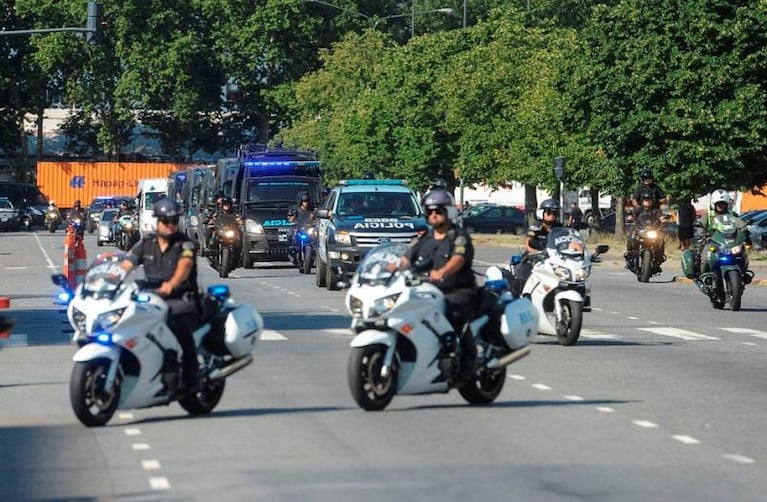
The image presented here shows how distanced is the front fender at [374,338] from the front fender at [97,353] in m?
1.72

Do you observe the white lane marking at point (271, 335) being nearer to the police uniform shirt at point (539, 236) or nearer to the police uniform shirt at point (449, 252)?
the police uniform shirt at point (539, 236)

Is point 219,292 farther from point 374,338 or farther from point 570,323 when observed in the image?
point 570,323

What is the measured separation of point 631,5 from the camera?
53.8m

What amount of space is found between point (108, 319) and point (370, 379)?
2.02 meters

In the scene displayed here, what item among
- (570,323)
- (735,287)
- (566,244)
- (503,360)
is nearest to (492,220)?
(735,287)

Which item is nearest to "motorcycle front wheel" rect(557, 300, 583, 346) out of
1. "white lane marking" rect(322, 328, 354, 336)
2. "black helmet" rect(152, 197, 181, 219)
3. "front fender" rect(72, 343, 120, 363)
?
"white lane marking" rect(322, 328, 354, 336)

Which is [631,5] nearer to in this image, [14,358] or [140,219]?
[140,219]

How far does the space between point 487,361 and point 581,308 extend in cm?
648

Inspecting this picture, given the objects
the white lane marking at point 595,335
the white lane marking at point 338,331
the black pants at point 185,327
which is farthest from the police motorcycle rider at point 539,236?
the black pants at point 185,327

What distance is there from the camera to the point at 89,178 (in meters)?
107

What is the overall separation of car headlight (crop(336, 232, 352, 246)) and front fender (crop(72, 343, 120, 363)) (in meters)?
20.3

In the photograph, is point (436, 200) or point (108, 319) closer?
point (108, 319)

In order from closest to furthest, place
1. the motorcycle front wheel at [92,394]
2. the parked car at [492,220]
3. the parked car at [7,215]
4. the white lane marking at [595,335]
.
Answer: the motorcycle front wheel at [92,394] < the white lane marking at [595,335] < the parked car at [492,220] < the parked car at [7,215]

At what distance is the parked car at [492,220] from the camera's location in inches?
3307
